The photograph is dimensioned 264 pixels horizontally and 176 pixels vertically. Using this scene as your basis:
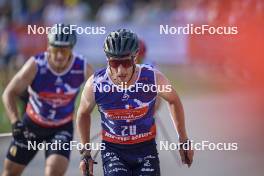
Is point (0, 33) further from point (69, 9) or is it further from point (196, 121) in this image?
point (196, 121)

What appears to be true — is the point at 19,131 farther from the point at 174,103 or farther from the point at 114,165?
the point at 174,103

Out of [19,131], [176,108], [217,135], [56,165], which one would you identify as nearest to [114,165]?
[176,108]

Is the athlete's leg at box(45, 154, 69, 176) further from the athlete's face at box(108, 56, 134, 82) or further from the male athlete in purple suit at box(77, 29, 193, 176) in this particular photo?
the athlete's face at box(108, 56, 134, 82)

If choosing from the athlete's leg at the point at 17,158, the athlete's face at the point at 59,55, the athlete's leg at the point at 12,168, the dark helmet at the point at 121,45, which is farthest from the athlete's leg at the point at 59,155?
the dark helmet at the point at 121,45

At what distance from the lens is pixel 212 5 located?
22250mm

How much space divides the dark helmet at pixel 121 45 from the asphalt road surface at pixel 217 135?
12.3ft

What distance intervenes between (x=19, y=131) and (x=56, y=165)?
19.5 inches

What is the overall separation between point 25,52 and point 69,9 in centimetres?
251

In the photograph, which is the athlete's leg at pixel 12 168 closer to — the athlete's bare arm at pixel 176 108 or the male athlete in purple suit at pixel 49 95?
the male athlete in purple suit at pixel 49 95

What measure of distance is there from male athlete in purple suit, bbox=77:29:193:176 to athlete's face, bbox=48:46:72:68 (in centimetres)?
150

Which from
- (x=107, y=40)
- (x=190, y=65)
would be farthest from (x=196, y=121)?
(x=190, y=65)

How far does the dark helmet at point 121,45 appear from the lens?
6969mm

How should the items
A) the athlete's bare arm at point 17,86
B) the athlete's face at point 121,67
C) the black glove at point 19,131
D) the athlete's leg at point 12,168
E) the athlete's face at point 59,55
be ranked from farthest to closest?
the athlete's leg at point 12,168, the athlete's face at point 59,55, the athlete's bare arm at point 17,86, the black glove at point 19,131, the athlete's face at point 121,67

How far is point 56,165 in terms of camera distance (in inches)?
327
